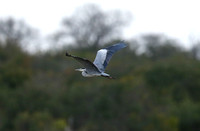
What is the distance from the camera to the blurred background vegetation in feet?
128

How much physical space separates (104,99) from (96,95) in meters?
1.30

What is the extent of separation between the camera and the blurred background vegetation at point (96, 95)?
3891cm

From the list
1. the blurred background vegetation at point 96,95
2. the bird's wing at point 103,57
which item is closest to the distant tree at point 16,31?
the blurred background vegetation at point 96,95

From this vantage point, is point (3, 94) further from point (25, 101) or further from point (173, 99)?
point (173, 99)

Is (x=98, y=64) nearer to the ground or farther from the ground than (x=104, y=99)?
farther from the ground

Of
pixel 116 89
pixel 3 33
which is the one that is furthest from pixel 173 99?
pixel 3 33

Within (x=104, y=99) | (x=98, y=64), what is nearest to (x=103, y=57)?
(x=98, y=64)

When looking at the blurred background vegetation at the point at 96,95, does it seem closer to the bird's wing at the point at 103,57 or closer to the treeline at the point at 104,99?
the treeline at the point at 104,99

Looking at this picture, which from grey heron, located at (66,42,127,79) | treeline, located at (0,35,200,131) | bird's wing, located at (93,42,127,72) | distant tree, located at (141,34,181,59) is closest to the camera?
grey heron, located at (66,42,127,79)

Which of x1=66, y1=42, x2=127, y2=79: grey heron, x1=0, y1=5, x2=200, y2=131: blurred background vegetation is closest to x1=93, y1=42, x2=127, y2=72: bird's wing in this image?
x1=66, y1=42, x2=127, y2=79: grey heron

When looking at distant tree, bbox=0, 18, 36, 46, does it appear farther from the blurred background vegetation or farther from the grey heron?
the grey heron

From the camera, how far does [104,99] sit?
39.3 meters

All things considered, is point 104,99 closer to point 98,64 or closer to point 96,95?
point 96,95

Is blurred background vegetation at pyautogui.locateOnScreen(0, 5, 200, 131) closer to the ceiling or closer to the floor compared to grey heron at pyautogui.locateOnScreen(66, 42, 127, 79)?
closer to the floor
